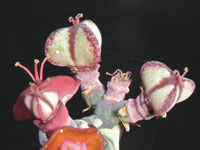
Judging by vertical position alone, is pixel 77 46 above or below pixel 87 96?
above

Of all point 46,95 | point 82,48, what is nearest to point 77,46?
point 82,48

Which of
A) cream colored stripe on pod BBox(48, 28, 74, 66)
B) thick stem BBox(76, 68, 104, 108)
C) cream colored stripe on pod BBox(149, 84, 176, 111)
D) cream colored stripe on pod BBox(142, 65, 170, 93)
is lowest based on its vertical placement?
thick stem BBox(76, 68, 104, 108)

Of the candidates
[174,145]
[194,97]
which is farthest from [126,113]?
[194,97]

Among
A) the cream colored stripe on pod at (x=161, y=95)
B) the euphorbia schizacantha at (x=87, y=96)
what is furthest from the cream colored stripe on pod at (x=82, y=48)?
the cream colored stripe on pod at (x=161, y=95)

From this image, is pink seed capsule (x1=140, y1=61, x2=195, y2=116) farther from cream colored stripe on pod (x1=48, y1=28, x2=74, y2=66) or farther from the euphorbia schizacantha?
cream colored stripe on pod (x1=48, y1=28, x2=74, y2=66)

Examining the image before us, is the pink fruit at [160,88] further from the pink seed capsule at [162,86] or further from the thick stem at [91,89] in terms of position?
the thick stem at [91,89]

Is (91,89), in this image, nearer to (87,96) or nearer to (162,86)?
(87,96)

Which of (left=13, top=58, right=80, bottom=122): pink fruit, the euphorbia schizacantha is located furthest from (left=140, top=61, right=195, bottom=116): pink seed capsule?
(left=13, top=58, right=80, bottom=122): pink fruit
